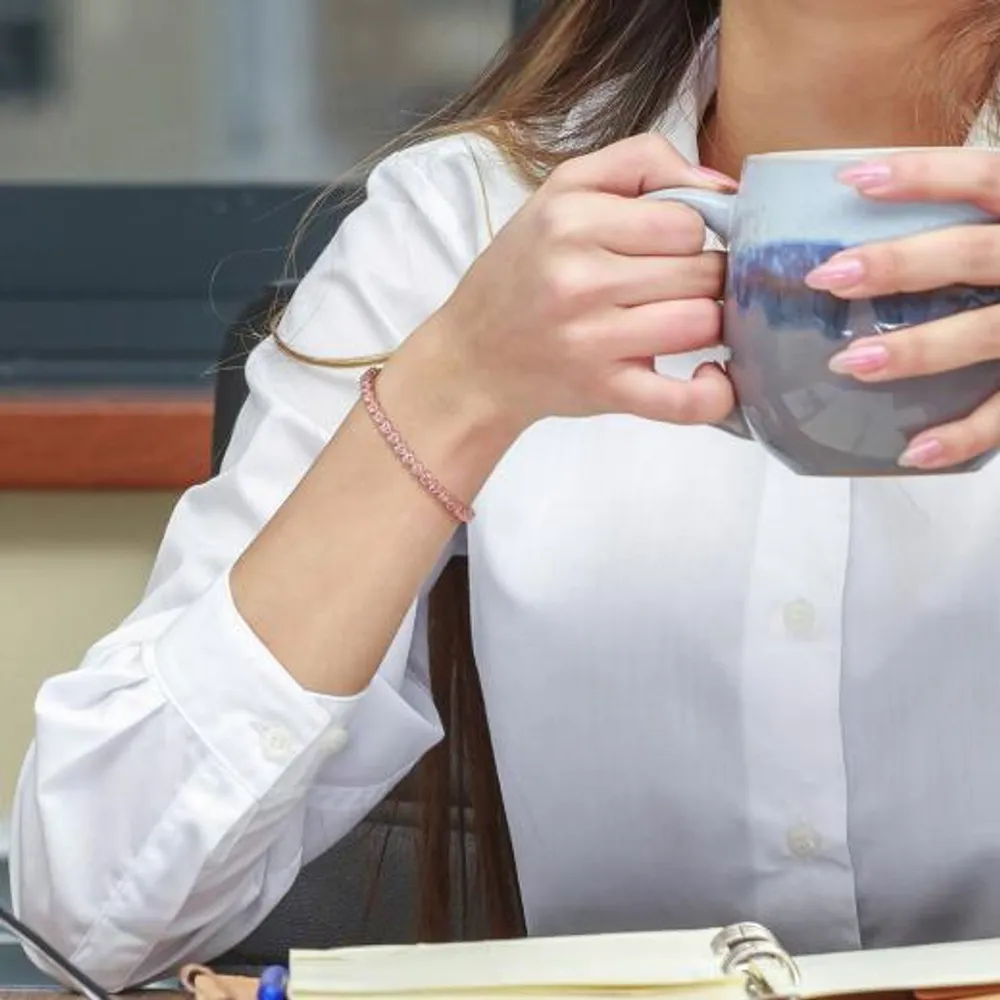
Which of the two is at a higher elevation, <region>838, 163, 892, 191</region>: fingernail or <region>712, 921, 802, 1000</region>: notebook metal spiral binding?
<region>838, 163, 892, 191</region>: fingernail

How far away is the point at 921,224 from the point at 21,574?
4.90 ft

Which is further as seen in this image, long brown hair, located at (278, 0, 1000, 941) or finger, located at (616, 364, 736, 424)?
long brown hair, located at (278, 0, 1000, 941)

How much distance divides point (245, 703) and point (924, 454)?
35cm

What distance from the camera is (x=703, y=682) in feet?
3.19

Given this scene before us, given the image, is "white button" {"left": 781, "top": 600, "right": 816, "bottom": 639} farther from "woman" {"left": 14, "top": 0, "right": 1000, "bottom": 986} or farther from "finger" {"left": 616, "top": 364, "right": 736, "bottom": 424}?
"finger" {"left": 616, "top": 364, "right": 736, "bottom": 424}

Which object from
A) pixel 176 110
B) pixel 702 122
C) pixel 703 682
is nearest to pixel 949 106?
pixel 702 122

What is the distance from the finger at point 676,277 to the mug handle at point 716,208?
0.01 metres

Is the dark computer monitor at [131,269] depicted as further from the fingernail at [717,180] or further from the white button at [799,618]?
the fingernail at [717,180]

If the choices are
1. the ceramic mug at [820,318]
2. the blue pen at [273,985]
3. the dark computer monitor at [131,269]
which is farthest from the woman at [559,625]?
the dark computer monitor at [131,269]

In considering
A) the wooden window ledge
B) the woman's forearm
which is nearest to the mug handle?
the woman's forearm

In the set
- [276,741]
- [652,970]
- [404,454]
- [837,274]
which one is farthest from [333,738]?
[837,274]

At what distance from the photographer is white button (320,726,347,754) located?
87 cm

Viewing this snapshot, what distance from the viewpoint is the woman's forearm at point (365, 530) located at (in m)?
0.79

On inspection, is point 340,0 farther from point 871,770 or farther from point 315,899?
point 871,770
